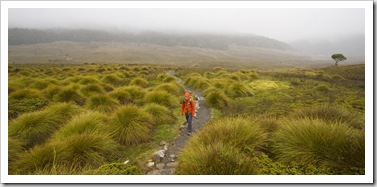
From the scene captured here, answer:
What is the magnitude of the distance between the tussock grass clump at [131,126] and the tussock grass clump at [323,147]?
4.29 meters

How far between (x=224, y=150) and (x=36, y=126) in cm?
687

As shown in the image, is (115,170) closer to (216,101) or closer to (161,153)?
(161,153)

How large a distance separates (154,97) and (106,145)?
6132 mm

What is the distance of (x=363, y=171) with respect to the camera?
4.23m

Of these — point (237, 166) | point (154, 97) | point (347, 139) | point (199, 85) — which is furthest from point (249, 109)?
point (199, 85)

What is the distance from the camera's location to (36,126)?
7.47 metres

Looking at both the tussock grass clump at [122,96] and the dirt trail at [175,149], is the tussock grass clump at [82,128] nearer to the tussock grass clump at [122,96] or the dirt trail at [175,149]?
the dirt trail at [175,149]

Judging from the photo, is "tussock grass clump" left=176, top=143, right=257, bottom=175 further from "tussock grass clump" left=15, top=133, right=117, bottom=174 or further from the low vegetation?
"tussock grass clump" left=15, top=133, right=117, bottom=174

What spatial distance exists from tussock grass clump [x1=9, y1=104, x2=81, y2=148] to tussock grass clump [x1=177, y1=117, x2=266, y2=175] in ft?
17.8

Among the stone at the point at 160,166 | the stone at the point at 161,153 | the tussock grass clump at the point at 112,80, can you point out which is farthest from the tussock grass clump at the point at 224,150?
the tussock grass clump at the point at 112,80

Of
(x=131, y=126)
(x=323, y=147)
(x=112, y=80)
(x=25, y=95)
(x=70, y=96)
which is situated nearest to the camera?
(x=323, y=147)

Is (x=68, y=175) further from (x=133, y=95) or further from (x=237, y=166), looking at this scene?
(x=133, y=95)

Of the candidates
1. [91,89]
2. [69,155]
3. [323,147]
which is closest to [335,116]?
[323,147]

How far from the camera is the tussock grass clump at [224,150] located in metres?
4.07
